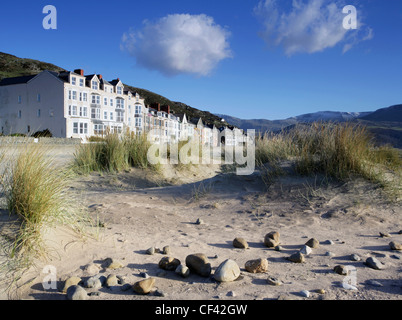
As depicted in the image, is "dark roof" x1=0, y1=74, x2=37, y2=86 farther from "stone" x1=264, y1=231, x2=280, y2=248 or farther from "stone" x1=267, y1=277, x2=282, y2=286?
"stone" x1=267, y1=277, x2=282, y2=286

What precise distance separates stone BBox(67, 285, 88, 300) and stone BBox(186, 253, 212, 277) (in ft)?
3.31

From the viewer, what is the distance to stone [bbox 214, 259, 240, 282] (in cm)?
271

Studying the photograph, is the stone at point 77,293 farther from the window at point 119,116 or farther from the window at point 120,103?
the window at point 120,103

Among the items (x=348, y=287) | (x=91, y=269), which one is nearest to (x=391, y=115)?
(x=348, y=287)

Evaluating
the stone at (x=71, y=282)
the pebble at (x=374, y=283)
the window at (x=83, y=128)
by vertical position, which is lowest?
the pebble at (x=374, y=283)

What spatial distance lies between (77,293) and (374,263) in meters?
2.94

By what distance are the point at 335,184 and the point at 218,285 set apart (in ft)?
14.0

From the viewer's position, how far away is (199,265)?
2.85 metres

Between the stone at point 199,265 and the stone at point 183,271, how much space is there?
7cm

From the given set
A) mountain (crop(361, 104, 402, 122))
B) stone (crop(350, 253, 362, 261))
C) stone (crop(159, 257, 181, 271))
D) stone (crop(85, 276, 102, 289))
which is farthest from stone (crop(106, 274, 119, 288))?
mountain (crop(361, 104, 402, 122))

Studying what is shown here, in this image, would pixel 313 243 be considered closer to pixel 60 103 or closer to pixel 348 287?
pixel 348 287

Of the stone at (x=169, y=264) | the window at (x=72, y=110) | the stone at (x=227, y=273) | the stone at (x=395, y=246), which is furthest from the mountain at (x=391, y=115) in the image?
the stone at (x=169, y=264)

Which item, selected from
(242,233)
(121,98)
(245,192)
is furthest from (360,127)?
(121,98)

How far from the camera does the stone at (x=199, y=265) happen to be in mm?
2826
